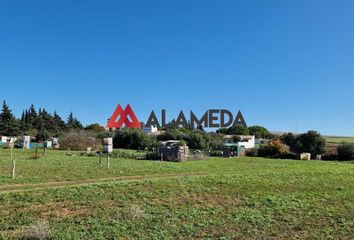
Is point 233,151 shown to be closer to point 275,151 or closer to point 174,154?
point 275,151

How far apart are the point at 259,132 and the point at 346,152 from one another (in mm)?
70588

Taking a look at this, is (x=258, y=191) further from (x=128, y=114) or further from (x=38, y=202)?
(x=128, y=114)

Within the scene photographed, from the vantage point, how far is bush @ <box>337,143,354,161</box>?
5472 cm

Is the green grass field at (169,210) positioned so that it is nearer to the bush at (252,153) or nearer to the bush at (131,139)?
the bush at (252,153)

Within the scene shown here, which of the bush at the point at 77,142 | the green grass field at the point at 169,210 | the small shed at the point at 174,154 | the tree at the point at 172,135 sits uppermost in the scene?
the tree at the point at 172,135

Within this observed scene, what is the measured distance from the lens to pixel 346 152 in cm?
5509

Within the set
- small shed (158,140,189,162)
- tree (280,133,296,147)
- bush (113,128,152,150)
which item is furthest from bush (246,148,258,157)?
small shed (158,140,189,162)

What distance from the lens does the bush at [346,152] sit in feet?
180

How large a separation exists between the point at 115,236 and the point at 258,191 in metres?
9.08

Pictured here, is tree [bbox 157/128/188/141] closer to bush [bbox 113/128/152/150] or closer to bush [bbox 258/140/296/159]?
bush [bbox 113/128/152/150]

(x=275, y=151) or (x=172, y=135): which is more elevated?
(x=172, y=135)

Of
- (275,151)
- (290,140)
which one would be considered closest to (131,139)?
(275,151)

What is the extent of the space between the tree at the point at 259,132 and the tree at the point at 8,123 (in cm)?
7360

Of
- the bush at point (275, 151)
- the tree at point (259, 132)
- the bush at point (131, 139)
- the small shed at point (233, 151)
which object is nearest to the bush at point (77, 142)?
the bush at point (131, 139)
